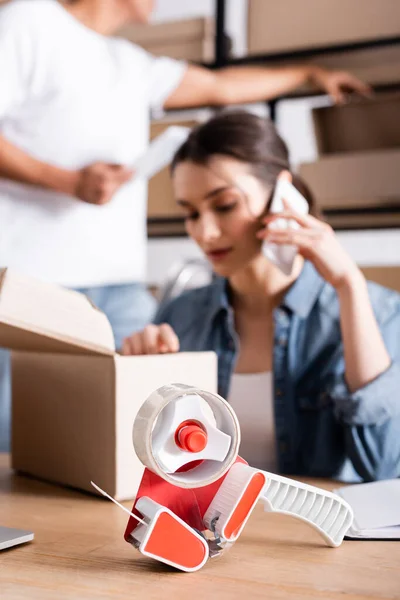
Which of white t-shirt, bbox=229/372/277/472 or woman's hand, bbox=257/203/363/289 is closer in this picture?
woman's hand, bbox=257/203/363/289

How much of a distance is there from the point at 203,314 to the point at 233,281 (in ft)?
0.29

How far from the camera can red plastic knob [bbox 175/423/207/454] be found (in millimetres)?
501

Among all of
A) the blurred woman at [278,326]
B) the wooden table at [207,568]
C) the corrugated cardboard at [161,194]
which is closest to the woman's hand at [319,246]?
the blurred woman at [278,326]

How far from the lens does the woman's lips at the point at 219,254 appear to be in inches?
50.3

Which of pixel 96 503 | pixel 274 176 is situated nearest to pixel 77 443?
pixel 96 503

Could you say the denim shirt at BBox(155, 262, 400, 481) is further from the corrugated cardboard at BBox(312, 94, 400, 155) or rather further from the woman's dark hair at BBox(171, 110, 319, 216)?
the corrugated cardboard at BBox(312, 94, 400, 155)

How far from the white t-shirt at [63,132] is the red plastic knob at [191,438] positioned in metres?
1.32

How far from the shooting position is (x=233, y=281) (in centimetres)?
135

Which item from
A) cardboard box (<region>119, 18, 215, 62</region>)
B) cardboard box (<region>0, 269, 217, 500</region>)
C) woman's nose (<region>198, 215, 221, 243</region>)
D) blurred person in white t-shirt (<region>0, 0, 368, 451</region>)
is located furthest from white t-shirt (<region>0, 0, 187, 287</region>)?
cardboard box (<region>0, 269, 217, 500</region>)

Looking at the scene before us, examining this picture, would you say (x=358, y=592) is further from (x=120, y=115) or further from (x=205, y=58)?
(x=205, y=58)

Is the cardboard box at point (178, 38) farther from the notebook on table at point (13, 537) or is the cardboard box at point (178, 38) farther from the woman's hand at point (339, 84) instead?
the notebook on table at point (13, 537)

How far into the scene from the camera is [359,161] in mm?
1863

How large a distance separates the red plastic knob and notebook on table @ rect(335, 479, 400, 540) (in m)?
0.18

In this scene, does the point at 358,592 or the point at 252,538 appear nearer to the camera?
the point at 358,592
